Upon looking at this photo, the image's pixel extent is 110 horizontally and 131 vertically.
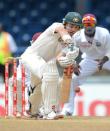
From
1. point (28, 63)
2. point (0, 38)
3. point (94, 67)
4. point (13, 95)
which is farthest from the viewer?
point (0, 38)

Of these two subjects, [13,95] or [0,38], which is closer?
[13,95]

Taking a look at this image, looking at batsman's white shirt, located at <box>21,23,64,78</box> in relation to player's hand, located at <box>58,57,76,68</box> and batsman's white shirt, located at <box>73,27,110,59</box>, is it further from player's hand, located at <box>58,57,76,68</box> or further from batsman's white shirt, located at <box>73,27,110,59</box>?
batsman's white shirt, located at <box>73,27,110,59</box>

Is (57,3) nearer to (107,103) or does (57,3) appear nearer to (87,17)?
(107,103)

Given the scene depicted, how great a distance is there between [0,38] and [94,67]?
482 centimetres

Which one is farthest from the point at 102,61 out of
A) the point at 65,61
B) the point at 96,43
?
the point at 65,61

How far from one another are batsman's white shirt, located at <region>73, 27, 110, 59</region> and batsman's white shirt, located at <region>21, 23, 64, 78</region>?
172 centimetres

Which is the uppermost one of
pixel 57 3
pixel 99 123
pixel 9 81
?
pixel 57 3

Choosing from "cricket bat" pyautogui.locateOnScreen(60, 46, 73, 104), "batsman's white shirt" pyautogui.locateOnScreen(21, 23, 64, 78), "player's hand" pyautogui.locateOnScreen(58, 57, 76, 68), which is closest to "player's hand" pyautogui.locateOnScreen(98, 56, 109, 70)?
"cricket bat" pyautogui.locateOnScreen(60, 46, 73, 104)

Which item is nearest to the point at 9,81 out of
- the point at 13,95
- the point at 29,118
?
the point at 13,95

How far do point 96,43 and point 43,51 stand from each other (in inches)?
81.5

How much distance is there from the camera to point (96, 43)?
10812 mm

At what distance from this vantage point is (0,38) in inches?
614

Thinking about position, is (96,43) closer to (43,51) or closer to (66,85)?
(66,85)

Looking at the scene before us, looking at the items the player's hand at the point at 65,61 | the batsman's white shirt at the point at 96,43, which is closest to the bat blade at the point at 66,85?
the batsman's white shirt at the point at 96,43
